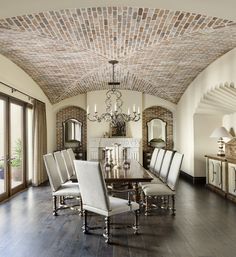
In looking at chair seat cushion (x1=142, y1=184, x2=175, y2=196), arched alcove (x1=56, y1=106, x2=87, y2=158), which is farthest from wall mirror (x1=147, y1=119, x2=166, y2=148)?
chair seat cushion (x1=142, y1=184, x2=175, y2=196)

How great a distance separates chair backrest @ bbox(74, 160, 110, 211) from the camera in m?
3.62

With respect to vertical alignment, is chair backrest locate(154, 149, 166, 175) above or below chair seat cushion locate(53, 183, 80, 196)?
above

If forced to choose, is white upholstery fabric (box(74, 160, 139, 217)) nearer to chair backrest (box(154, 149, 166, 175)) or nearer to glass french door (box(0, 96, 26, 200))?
chair backrest (box(154, 149, 166, 175))

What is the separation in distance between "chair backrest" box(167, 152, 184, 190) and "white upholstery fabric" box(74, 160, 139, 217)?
1.16 metres

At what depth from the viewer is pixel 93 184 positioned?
3.72 meters

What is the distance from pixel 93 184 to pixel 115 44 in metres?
2.93

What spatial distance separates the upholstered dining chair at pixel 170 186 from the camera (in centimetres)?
485

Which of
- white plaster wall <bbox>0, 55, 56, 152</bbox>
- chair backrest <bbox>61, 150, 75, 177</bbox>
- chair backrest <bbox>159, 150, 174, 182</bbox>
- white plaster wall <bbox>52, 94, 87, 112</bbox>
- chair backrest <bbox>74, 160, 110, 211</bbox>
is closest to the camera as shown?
chair backrest <bbox>74, 160, 110, 211</bbox>

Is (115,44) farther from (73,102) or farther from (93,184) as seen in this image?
(73,102)

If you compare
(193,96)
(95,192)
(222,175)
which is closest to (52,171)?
(95,192)

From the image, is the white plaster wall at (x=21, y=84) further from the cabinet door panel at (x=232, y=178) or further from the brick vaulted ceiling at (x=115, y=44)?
the cabinet door panel at (x=232, y=178)

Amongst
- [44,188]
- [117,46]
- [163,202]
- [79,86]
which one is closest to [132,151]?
[79,86]

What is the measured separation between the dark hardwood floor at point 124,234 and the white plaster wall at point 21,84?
2.44 meters

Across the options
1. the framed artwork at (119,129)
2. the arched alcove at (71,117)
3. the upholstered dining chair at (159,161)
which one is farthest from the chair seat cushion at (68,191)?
the arched alcove at (71,117)
